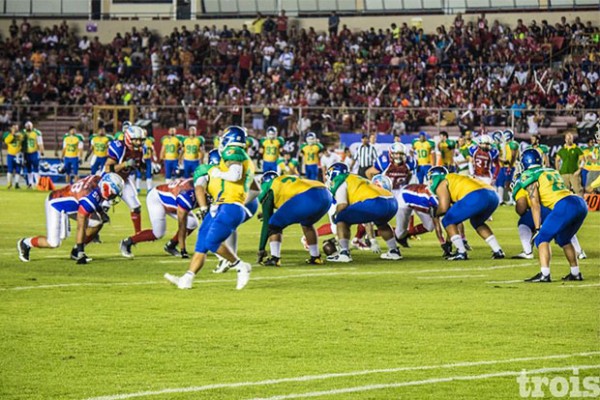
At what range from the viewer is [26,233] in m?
20.5

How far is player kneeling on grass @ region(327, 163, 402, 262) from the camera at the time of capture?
1644cm

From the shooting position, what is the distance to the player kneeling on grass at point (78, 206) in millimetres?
15711

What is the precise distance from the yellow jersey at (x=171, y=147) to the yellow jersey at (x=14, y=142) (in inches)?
162

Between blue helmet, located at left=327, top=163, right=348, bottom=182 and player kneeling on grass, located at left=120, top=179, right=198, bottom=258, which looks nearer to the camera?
player kneeling on grass, located at left=120, top=179, right=198, bottom=258

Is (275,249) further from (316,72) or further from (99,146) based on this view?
(316,72)

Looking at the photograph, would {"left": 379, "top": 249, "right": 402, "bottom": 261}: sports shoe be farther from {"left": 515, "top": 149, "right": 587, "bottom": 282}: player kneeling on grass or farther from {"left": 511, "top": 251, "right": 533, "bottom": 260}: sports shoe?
{"left": 515, "top": 149, "right": 587, "bottom": 282}: player kneeling on grass

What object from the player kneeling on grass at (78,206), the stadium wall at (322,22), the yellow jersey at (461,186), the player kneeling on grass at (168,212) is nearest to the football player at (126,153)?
the player kneeling on grass at (168,212)

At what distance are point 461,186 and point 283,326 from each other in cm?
710

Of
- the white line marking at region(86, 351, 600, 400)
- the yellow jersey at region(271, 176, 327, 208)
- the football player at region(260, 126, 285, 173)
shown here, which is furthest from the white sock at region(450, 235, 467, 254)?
the football player at region(260, 126, 285, 173)

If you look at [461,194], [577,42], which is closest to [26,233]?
[461,194]

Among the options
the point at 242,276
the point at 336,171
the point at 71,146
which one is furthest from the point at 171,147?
the point at 242,276

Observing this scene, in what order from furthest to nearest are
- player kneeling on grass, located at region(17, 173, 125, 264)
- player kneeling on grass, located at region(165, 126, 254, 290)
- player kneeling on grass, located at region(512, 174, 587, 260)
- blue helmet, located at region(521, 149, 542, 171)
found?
player kneeling on grass, located at region(512, 174, 587, 260), player kneeling on grass, located at region(17, 173, 125, 264), blue helmet, located at region(521, 149, 542, 171), player kneeling on grass, located at region(165, 126, 254, 290)

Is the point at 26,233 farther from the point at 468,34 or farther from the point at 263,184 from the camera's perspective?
the point at 468,34

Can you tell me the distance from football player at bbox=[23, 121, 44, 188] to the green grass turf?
59.8ft
